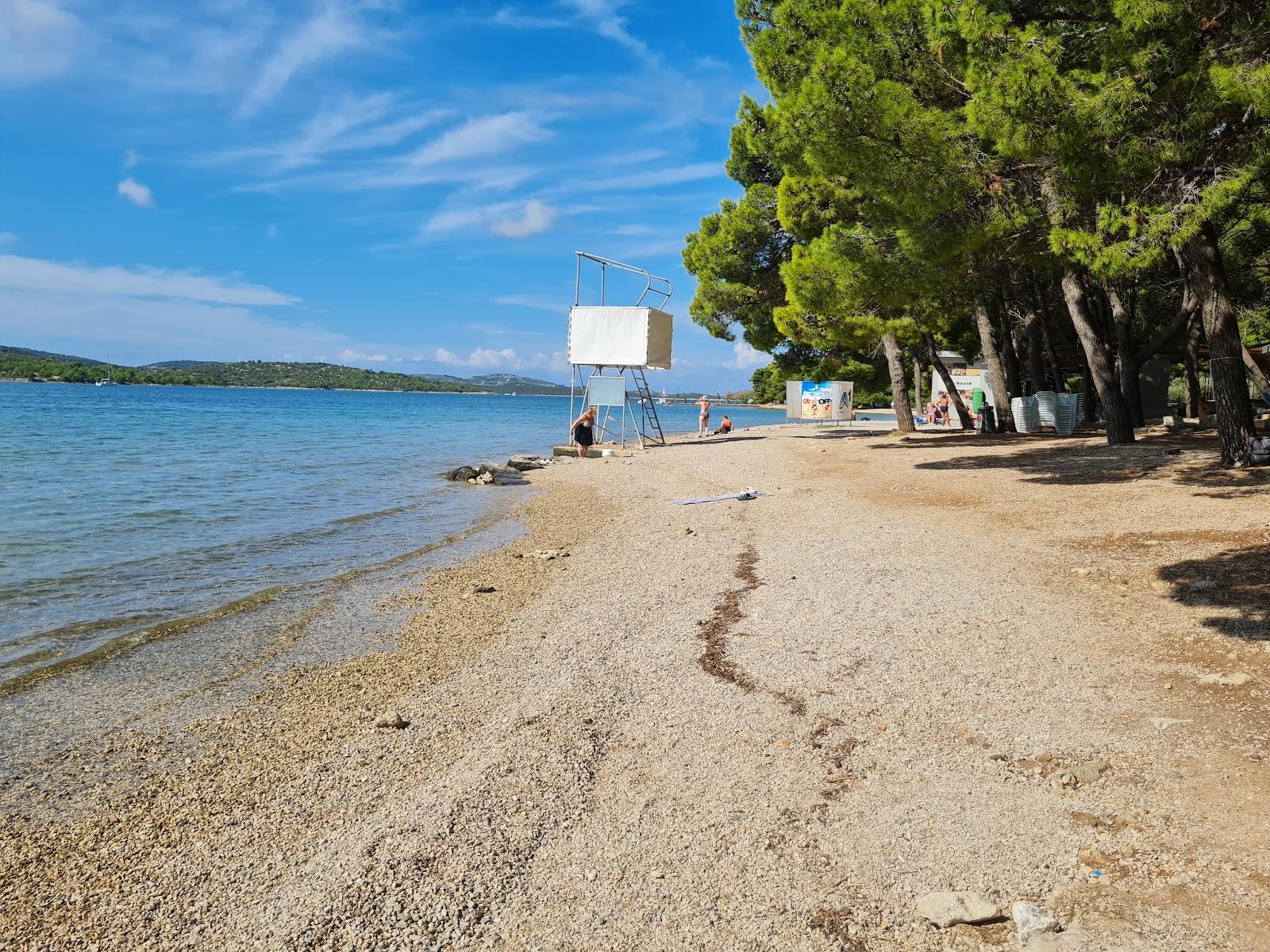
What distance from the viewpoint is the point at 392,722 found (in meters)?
4.38

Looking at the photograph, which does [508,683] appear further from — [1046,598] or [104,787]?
[1046,598]

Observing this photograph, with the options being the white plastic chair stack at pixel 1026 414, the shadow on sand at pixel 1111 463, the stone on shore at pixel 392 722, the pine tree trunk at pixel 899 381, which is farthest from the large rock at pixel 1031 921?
the white plastic chair stack at pixel 1026 414

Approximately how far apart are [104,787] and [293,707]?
1079 millimetres

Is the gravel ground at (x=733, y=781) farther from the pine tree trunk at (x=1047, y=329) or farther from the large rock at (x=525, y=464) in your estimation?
the pine tree trunk at (x=1047, y=329)

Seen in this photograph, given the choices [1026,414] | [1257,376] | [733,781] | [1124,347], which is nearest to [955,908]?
[733,781]

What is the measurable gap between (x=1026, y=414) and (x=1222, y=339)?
10.5 m

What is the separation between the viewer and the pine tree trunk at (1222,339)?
9.99 meters

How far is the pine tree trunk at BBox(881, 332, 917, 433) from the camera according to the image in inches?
835

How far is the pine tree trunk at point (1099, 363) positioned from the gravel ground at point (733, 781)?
8215 millimetres

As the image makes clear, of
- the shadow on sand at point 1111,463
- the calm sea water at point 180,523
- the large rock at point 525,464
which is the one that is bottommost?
the calm sea water at point 180,523

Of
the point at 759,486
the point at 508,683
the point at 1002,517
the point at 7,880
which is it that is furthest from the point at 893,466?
the point at 7,880

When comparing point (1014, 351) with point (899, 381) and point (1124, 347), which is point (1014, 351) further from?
point (1124, 347)

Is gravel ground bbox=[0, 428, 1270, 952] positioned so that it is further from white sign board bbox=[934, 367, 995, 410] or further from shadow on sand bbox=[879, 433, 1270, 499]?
white sign board bbox=[934, 367, 995, 410]

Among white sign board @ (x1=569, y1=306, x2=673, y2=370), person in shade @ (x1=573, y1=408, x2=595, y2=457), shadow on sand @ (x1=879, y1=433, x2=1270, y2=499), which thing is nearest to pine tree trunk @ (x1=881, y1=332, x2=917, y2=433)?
shadow on sand @ (x1=879, y1=433, x2=1270, y2=499)
